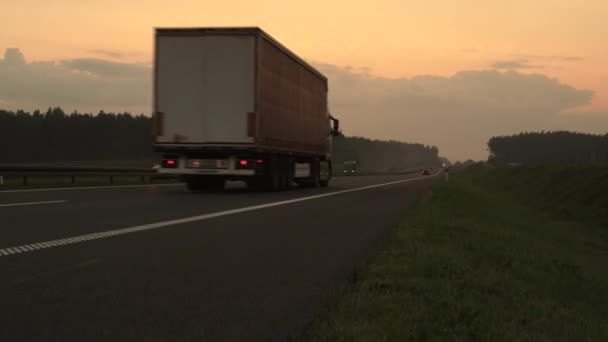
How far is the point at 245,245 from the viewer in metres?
7.01

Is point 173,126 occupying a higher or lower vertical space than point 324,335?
higher

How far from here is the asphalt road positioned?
11.6ft

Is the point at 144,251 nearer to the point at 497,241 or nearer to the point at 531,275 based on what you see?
the point at 531,275

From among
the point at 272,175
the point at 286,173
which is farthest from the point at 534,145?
the point at 272,175

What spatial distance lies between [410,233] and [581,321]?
3919 millimetres

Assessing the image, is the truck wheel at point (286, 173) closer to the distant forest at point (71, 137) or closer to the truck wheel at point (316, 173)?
the truck wheel at point (316, 173)

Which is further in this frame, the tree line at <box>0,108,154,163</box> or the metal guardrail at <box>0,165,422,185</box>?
the tree line at <box>0,108,154,163</box>

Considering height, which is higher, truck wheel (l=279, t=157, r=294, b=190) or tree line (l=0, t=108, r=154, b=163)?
tree line (l=0, t=108, r=154, b=163)

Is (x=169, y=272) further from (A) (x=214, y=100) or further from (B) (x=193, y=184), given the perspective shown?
(B) (x=193, y=184)

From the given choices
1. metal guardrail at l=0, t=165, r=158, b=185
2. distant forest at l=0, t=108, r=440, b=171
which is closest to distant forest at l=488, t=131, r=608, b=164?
distant forest at l=0, t=108, r=440, b=171

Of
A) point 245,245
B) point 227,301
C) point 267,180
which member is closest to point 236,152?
point 267,180

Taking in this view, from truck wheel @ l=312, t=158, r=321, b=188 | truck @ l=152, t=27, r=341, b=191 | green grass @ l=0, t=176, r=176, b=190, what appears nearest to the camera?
truck @ l=152, t=27, r=341, b=191

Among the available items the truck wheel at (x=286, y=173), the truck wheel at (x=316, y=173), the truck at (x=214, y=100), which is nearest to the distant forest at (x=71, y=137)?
the truck wheel at (x=316, y=173)

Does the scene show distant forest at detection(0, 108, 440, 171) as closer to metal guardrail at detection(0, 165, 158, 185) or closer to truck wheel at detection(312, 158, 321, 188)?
metal guardrail at detection(0, 165, 158, 185)
